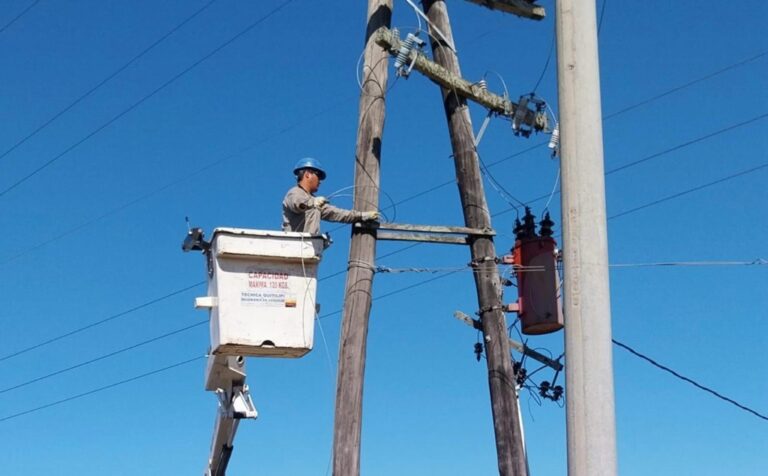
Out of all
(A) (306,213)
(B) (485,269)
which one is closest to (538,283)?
(B) (485,269)

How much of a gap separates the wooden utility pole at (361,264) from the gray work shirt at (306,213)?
0.19 metres

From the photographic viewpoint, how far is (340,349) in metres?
8.84

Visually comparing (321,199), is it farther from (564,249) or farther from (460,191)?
(564,249)

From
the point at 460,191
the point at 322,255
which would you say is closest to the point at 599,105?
the point at 322,255

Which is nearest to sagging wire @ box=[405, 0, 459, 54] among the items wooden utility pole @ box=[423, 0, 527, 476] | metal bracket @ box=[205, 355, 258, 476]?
wooden utility pole @ box=[423, 0, 527, 476]

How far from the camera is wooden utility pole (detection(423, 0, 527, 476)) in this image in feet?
29.5

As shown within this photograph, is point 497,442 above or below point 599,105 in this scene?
below

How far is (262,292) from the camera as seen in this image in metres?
8.48

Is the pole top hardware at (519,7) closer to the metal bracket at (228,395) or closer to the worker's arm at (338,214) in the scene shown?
the worker's arm at (338,214)

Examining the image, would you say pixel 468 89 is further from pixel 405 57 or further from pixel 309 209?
pixel 309 209

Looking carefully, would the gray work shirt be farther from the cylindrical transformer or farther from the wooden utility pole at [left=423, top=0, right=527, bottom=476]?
the cylindrical transformer

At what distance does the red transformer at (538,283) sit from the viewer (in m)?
9.59

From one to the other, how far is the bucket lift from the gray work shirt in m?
0.24

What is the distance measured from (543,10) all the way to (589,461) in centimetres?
542
